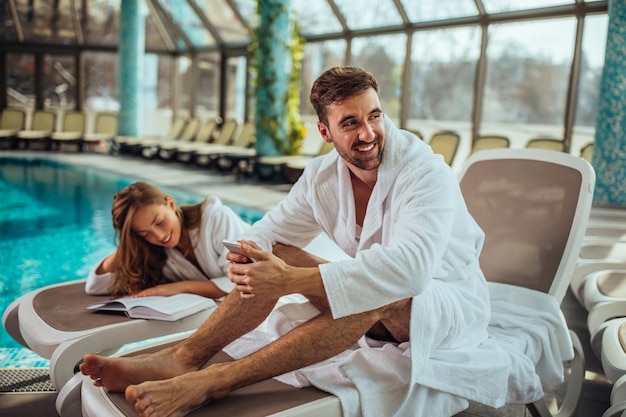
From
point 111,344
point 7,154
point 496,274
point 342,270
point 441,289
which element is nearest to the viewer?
point 342,270

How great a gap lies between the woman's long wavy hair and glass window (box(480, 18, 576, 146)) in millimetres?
6518

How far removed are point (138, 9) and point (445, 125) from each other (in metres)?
7.92

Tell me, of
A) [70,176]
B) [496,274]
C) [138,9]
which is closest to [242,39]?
[138,9]

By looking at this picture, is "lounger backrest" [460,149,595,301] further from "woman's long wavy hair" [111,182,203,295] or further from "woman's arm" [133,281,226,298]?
"woman's long wavy hair" [111,182,203,295]

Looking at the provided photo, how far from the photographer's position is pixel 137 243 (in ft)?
7.87

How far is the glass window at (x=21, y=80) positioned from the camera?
14602 mm

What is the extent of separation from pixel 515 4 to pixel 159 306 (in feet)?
23.6

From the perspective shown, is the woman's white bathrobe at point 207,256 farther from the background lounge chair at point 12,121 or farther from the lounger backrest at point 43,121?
the background lounge chair at point 12,121

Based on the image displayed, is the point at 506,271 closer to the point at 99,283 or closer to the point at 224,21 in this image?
the point at 99,283

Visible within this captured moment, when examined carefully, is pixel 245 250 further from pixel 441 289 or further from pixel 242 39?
pixel 242 39

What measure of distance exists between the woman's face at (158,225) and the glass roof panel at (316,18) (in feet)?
27.2

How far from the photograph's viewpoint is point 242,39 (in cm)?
1294

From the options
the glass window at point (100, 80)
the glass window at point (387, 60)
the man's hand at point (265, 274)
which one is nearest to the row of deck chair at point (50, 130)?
the glass window at point (100, 80)

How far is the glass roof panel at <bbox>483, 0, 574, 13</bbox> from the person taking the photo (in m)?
7.51
